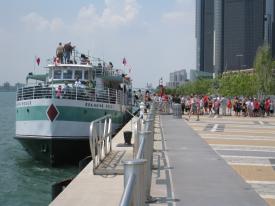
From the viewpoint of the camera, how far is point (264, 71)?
89562 mm

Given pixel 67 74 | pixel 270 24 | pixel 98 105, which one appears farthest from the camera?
pixel 270 24

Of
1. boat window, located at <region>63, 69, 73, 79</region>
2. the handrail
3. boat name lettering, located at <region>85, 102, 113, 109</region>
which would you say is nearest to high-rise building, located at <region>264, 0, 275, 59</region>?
boat window, located at <region>63, 69, 73, 79</region>

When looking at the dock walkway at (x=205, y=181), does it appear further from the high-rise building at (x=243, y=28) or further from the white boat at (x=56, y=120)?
the high-rise building at (x=243, y=28)

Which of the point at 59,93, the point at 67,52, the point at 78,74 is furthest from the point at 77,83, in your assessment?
the point at 67,52

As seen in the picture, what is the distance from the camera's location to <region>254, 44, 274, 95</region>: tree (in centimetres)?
8919

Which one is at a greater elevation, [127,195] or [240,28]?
[240,28]

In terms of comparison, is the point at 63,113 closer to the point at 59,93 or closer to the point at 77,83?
the point at 59,93

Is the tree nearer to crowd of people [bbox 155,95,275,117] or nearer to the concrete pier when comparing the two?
crowd of people [bbox 155,95,275,117]

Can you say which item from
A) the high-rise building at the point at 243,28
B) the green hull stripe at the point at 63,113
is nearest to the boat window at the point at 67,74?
the green hull stripe at the point at 63,113

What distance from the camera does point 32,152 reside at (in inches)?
885

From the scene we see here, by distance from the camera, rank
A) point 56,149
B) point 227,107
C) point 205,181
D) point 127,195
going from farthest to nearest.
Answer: point 227,107 → point 56,149 → point 205,181 → point 127,195

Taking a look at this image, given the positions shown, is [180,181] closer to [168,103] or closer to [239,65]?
[168,103]

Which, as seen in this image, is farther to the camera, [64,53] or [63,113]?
[64,53]

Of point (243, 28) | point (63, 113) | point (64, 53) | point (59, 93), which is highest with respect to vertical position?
point (243, 28)
